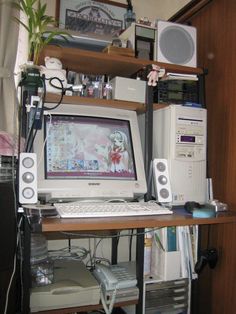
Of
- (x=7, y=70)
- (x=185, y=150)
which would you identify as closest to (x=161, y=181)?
(x=185, y=150)

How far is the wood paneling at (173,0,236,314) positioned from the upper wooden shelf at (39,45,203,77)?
15cm

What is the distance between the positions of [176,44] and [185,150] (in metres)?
0.64

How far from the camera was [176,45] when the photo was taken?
1.66 m

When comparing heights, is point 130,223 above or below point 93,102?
below

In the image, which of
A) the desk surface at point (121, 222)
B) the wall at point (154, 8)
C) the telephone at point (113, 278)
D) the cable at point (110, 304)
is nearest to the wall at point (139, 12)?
the wall at point (154, 8)

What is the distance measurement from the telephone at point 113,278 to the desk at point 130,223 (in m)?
0.07

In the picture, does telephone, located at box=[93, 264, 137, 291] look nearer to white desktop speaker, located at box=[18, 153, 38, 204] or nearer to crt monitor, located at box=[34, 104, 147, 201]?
crt monitor, located at box=[34, 104, 147, 201]

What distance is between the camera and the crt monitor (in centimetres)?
132

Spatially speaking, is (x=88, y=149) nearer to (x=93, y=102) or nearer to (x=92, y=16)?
(x=93, y=102)

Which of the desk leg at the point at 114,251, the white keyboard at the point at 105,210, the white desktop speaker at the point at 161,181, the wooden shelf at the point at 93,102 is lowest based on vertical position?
the desk leg at the point at 114,251

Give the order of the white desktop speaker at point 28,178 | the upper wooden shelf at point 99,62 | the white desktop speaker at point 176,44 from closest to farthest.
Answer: the white desktop speaker at point 28,178 < the upper wooden shelf at point 99,62 < the white desktop speaker at point 176,44

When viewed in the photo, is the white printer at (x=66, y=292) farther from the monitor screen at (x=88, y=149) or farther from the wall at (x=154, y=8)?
the wall at (x=154, y=8)

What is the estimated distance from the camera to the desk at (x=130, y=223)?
98 centimetres

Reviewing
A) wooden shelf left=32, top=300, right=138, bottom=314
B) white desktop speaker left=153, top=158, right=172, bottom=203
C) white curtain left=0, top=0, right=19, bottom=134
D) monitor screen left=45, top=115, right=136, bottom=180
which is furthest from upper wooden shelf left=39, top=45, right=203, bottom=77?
wooden shelf left=32, top=300, right=138, bottom=314
